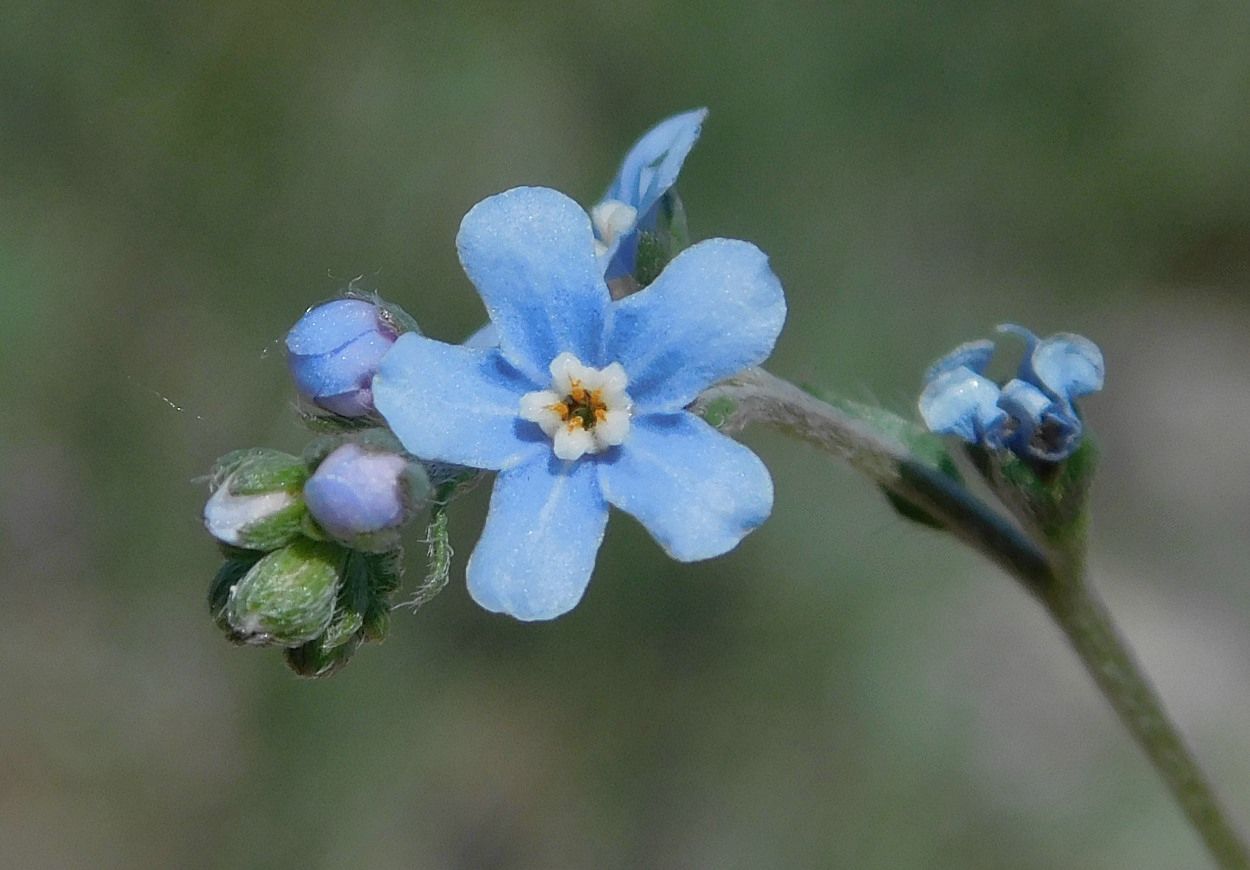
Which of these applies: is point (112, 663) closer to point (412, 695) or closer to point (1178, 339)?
point (412, 695)

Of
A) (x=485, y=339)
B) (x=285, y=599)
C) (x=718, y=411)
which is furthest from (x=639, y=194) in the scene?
(x=285, y=599)

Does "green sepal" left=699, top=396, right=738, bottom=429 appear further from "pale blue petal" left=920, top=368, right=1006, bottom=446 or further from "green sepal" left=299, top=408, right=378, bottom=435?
"green sepal" left=299, top=408, right=378, bottom=435

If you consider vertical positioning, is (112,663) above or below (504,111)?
below

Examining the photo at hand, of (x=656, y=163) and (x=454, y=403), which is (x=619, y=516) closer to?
(x=656, y=163)

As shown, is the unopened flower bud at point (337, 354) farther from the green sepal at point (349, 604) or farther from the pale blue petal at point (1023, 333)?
the pale blue petal at point (1023, 333)

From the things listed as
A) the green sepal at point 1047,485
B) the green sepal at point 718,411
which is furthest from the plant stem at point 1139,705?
the green sepal at point 718,411

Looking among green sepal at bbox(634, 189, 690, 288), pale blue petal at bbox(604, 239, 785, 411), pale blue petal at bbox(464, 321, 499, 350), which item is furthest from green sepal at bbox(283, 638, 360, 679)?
green sepal at bbox(634, 189, 690, 288)

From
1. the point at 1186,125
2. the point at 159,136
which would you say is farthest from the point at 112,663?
the point at 1186,125
